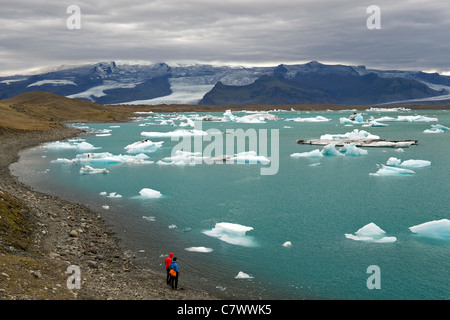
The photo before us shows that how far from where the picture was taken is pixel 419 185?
70.1ft

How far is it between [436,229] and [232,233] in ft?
21.6

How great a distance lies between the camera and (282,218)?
15.9 meters

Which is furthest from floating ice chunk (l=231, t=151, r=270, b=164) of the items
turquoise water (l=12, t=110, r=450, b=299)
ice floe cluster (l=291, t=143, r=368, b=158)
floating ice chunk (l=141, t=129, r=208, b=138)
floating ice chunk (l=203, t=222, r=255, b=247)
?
floating ice chunk (l=141, t=129, r=208, b=138)

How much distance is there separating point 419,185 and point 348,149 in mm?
12131

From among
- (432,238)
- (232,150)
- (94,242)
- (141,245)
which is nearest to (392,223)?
(432,238)

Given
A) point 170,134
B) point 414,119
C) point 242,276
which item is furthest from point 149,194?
point 414,119

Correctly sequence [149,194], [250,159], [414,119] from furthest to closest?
[414,119]
[250,159]
[149,194]

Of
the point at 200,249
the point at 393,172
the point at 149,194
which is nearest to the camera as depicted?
the point at 200,249

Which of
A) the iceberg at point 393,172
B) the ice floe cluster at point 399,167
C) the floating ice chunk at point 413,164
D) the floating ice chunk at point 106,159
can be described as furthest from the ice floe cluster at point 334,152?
the floating ice chunk at point 106,159

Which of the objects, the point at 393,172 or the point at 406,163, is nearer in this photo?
the point at 393,172

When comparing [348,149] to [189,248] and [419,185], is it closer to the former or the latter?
[419,185]

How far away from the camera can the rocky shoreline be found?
8.42m

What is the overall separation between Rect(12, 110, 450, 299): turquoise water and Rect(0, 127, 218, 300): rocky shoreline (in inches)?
27.6

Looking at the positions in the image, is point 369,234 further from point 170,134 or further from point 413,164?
point 170,134
